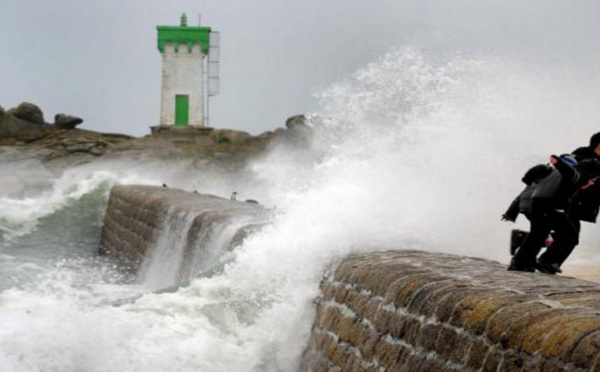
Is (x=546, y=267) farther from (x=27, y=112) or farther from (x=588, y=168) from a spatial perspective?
(x=27, y=112)

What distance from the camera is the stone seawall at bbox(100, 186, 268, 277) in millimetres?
9390

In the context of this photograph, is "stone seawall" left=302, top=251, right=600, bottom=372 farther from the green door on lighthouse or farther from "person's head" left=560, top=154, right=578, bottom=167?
the green door on lighthouse

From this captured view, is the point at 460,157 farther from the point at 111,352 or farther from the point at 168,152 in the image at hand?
the point at 168,152

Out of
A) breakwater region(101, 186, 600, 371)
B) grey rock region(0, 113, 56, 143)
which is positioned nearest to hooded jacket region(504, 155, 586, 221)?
breakwater region(101, 186, 600, 371)

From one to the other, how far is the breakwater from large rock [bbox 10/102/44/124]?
36255 millimetres

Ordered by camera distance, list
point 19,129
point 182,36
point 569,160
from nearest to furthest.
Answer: point 569,160, point 19,129, point 182,36

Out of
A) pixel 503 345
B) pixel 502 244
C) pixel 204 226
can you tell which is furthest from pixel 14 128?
pixel 503 345

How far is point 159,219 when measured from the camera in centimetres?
1216

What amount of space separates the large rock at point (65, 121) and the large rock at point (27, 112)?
80 centimetres

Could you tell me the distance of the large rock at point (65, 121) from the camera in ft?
132

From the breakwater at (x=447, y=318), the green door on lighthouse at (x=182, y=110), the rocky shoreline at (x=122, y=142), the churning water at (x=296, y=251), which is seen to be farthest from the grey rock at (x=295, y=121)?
the breakwater at (x=447, y=318)

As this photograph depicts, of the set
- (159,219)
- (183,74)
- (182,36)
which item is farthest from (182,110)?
(159,219)

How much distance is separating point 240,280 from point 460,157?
315cm

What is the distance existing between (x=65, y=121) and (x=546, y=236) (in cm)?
3753
